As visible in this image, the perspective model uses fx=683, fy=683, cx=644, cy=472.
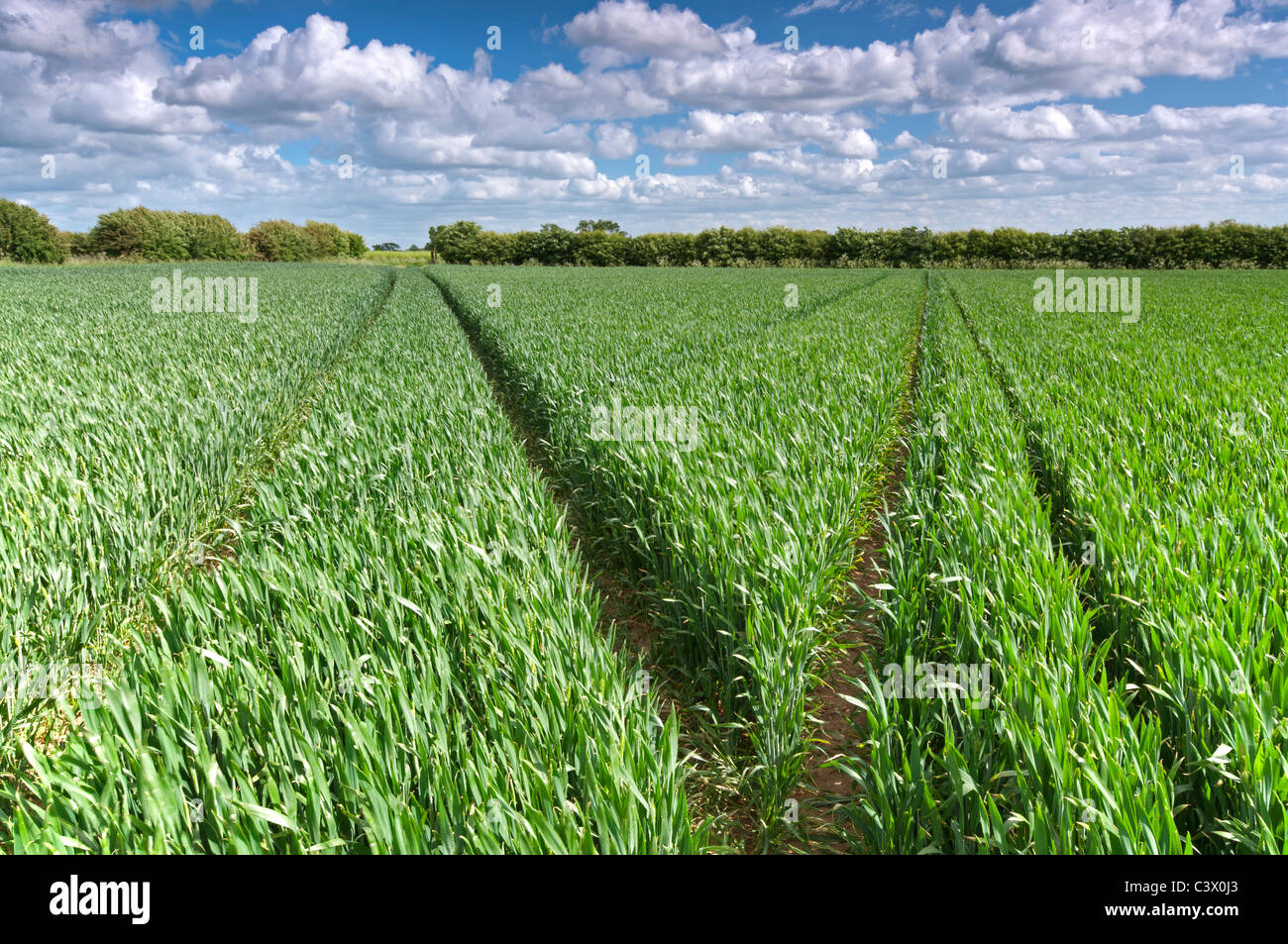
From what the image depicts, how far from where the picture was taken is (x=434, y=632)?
7.91ft

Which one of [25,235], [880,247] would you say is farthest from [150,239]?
[880,247]

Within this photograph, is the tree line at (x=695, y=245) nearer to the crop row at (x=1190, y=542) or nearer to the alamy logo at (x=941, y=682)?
the crop row at (x=1190, y=542)

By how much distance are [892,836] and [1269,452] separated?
4470 millimetres

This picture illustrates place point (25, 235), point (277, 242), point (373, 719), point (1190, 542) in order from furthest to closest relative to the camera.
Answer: point (277, 242), point (25, 235), point (1190, 542), point (373, 719)

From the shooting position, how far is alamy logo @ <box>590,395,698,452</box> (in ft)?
17.1

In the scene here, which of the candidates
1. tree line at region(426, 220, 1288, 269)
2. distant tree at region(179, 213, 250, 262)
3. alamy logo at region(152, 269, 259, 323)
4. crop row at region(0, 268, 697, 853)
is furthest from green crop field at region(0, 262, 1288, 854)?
distant tree at region(179, 213, 250, 262)

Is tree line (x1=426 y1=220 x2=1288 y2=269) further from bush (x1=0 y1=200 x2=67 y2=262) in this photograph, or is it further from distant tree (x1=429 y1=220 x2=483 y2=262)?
bush (x1=0 y1=200 x2=67 y2=262)

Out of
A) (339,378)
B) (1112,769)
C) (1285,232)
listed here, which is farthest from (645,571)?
(1285,232)

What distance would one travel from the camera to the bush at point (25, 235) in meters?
63.9

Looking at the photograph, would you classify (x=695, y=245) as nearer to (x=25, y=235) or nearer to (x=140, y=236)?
(x=140, y=236)

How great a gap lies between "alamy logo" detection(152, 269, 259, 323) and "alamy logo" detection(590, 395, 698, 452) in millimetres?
11636

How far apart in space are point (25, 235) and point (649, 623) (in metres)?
87.5

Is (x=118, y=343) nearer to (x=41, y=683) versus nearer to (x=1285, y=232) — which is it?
(x=41, y=683)
